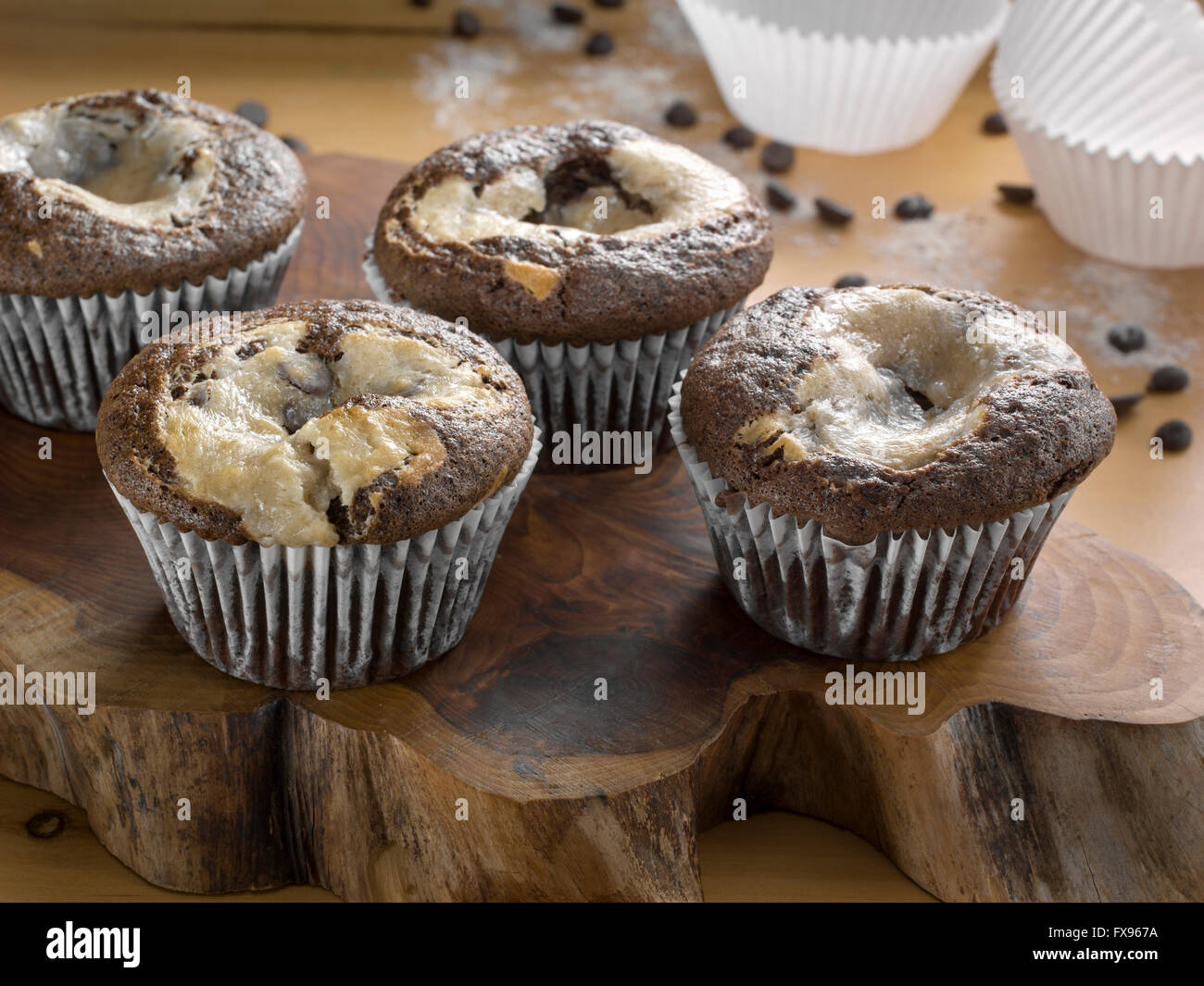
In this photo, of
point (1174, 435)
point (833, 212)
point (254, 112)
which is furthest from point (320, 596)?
point (254, 112)

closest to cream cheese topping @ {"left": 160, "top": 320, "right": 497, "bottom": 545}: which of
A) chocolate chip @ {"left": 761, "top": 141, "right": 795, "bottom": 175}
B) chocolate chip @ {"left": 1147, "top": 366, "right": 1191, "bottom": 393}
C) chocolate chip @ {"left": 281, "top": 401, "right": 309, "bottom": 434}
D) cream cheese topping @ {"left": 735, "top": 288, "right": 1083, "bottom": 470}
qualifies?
chocolate chip @ {"left": 281, "top": 401, "right": 309, "bottom": 434}

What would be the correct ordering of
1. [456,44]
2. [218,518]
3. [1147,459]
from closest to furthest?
1. [218,518]
2. [1147,459]
3. [456,44]

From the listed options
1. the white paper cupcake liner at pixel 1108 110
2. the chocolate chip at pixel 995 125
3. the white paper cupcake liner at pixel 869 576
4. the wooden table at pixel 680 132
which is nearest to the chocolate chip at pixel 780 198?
the wooden table at pixel 680 132

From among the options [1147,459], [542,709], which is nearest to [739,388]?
[542,709]

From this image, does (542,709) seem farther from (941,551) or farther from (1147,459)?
(1147,459)

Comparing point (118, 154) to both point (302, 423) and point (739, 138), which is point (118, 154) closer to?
point (302, 423)

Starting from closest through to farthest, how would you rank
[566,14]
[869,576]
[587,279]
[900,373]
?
[869,576]
[900,373]
[587,279]
[566,14]

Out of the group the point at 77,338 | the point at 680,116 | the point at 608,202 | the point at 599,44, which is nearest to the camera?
the point at 77,338
